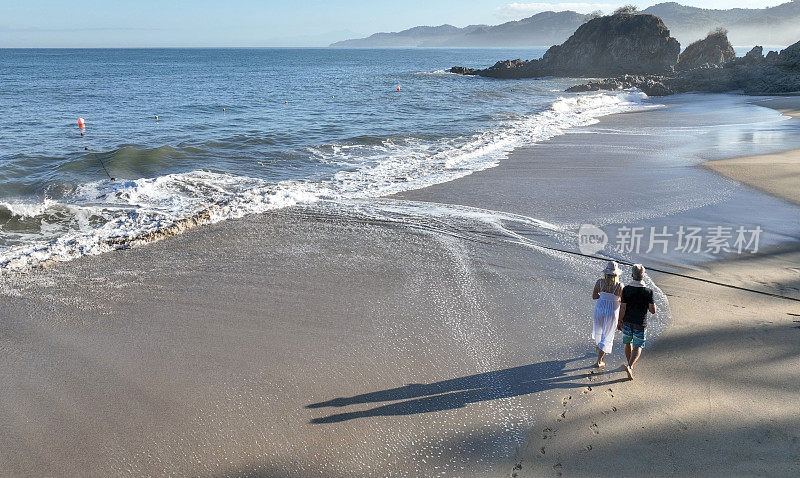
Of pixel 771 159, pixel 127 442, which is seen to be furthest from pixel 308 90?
pixel 127 442

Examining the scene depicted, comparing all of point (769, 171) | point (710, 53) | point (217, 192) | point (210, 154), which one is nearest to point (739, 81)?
point (710, 53)

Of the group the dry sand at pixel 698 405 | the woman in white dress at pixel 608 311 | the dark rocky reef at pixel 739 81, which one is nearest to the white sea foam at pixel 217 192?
the woman in white dress at pixel 608 311

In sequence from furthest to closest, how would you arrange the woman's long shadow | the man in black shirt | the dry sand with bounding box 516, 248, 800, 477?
the man in black shirt < the woman's long shadow < the dry sand with bounding box 516, 248, 800, 477

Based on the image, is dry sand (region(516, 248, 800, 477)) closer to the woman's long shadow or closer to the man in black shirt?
the man in black shirt

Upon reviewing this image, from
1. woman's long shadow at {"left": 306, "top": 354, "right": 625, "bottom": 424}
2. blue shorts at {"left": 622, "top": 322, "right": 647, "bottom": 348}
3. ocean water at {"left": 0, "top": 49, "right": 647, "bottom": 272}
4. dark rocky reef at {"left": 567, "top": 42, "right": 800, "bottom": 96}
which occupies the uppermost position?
dark rocky reef at {"left": 567, "top": 42, "right": 800, "bottom": 96}

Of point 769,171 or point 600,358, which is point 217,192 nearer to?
point 600,358

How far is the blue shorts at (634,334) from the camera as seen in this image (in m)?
5.53

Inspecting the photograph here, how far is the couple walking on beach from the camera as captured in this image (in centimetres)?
554

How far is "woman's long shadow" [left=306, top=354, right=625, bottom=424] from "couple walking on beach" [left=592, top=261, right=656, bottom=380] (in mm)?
335

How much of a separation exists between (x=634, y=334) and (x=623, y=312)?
246mm

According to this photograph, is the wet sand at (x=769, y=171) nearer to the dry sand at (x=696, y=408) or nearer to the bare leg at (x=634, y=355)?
the dry sand at (x=696, y=408)

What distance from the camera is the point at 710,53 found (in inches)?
2354

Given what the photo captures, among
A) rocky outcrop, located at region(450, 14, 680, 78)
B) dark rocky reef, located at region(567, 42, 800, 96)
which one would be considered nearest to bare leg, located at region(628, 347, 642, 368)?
dark rocky reef, located at region(567, 42, 800, 96)

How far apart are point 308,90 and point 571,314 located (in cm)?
4081
